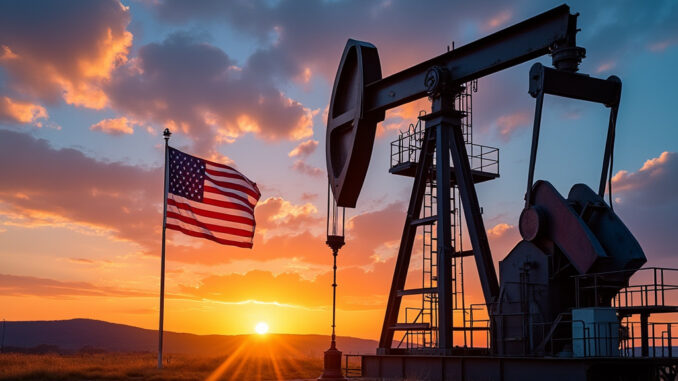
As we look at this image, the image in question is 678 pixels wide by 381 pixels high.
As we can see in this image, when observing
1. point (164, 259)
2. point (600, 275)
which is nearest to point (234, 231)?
point (164, 259)

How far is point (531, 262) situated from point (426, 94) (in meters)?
5.44

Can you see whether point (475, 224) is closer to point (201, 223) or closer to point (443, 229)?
point (443, 229)

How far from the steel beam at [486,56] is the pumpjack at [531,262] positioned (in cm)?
3

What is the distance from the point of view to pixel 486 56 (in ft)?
57.7

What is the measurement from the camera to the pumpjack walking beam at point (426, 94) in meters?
16.2

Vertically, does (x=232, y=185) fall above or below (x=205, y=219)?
above

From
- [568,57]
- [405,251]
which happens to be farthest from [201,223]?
[568,57]

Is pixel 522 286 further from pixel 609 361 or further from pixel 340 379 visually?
pixel 340 379

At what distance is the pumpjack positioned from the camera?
14.7m

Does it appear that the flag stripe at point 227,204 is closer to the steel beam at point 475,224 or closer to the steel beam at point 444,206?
the steel beam at point 444,206

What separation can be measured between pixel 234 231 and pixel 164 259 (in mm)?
2423

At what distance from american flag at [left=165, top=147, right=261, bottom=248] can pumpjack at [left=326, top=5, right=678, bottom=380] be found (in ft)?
16.7

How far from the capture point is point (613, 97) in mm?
16562

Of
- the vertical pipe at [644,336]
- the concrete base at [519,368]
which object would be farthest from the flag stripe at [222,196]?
the vertical pipe at [644,336]
